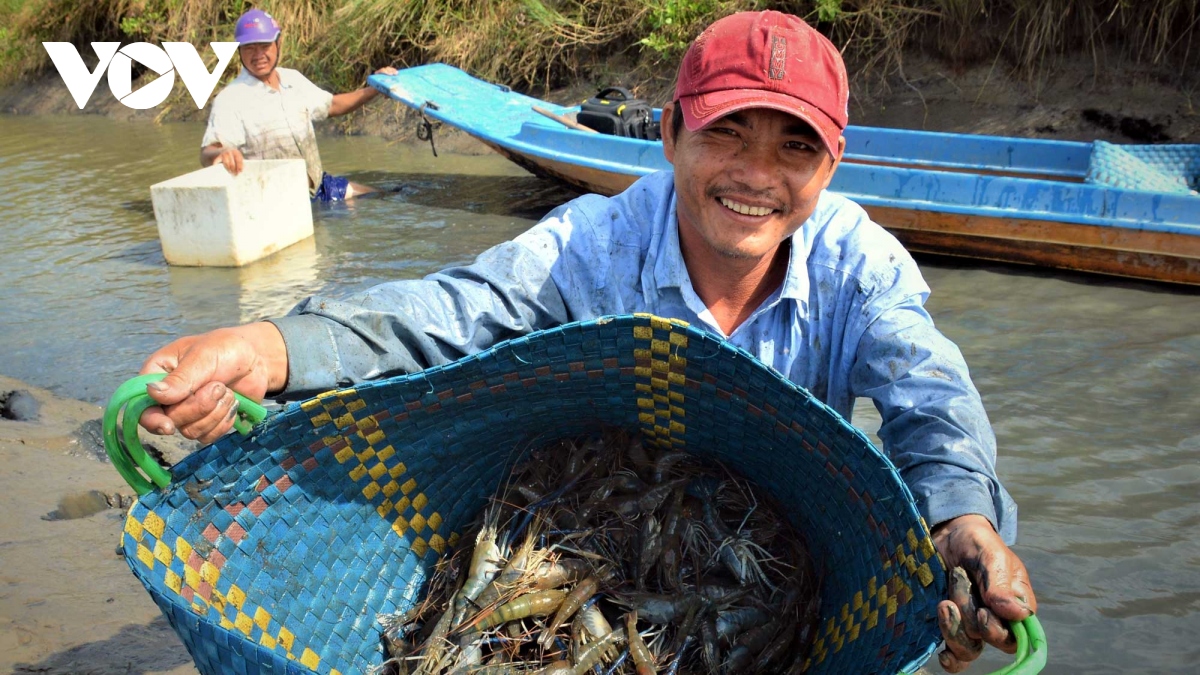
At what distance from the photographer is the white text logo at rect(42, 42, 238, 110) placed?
13.8m

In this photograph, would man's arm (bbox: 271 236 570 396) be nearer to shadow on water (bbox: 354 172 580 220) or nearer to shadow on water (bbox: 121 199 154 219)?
shadow on water (bbox: 354 172 580 220)

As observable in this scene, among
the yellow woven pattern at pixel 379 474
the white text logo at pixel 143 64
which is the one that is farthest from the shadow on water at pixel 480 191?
the yellow woven pattern at pixel 379 474

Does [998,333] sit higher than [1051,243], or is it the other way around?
[1051,243]

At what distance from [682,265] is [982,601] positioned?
101cm

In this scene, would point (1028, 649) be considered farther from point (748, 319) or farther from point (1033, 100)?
point (1033, 100)

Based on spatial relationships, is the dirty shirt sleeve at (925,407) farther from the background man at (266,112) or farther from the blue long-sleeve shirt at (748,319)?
the background man at (266,112)

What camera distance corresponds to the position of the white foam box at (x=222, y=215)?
7129 millimetres

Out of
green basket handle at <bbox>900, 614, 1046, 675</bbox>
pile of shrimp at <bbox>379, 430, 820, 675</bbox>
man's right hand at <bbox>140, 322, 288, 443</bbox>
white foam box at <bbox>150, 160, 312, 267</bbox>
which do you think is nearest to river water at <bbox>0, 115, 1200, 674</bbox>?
white foam box at <bbox>150, 160, 312, 267</bbox>

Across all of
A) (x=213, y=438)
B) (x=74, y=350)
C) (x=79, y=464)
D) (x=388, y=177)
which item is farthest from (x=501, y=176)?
(x=213, y=438)

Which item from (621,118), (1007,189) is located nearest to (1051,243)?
(1007,189)

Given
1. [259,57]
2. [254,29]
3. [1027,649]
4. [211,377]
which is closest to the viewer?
[1027,649]

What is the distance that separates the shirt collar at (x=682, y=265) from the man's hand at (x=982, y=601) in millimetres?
716

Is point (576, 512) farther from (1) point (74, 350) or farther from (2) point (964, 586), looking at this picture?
(1) point (74, 350)

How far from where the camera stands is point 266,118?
28.2 feet
